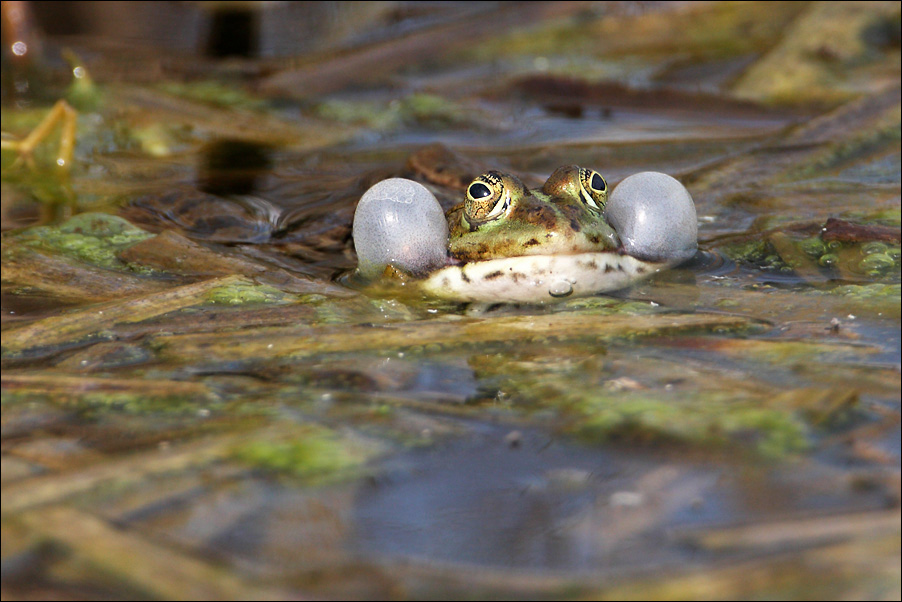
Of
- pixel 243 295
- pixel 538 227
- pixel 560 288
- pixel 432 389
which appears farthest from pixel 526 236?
pixel 243 295

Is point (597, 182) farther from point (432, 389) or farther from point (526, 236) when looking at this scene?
point (432, 389)

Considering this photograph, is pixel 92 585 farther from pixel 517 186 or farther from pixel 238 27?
pixel 238 27

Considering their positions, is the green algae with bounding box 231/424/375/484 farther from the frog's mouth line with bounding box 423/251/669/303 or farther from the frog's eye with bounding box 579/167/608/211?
the frog's eye with bounding box 579/167/608/211

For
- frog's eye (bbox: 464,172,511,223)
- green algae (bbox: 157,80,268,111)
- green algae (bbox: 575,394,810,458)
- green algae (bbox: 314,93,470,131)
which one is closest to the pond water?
green algae (bbox: 575,394,810,458)

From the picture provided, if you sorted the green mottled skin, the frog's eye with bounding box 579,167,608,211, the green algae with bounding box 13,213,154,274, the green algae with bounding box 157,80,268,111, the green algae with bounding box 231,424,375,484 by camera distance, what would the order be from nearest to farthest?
the green algae with bounding box 231,424,375,484
the green mottled skin
the frog's eye with bounding box 579,167,608,211
the green algae with bounding box 13,213,154,274
the green algae with bounding box 157,80,268,111

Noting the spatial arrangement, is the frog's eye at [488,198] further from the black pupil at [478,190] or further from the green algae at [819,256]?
the green algae at [819,256]

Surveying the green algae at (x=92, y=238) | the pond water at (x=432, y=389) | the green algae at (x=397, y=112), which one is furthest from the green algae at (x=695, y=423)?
the green algae at (x=397, y=112)

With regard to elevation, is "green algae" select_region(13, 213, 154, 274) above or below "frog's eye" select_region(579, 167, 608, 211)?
below
